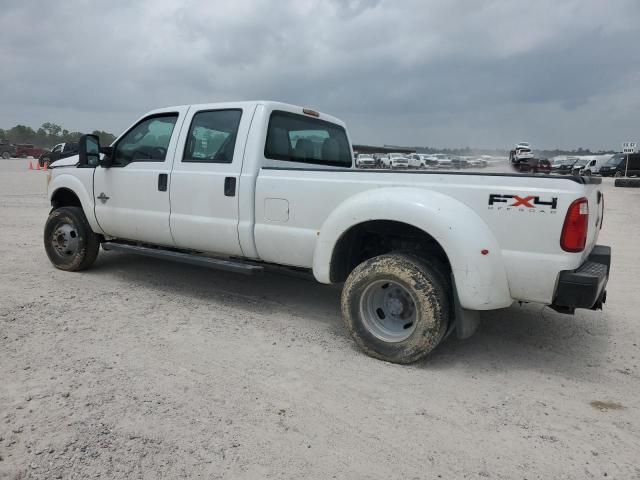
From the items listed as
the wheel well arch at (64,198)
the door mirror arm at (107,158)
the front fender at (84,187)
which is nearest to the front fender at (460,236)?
the door mirror arm at (107,158)

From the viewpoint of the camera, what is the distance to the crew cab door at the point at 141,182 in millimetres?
4852

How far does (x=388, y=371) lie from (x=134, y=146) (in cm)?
366

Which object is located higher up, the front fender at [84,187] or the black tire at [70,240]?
the front fender at [84,187]

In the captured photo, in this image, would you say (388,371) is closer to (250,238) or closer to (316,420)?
Result: (316,420)

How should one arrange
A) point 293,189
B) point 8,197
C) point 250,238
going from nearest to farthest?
point 293,189 < point 250,238 < point 8,197

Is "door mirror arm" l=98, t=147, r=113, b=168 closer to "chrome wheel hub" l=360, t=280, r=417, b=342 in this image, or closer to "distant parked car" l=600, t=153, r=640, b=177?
"chrome wheel hub" l=360, t=280, r=417, b=342

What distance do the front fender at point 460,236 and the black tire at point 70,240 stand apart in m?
3.86

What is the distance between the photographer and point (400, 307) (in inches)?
142

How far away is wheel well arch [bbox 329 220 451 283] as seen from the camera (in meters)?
3.67

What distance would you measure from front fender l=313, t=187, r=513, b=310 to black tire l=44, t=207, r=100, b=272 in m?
3.86

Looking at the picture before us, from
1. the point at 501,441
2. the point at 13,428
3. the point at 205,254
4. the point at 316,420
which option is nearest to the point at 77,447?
the point at 13,428

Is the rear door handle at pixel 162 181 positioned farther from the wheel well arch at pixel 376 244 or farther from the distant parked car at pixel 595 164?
the distant parked car at pixel 595 164

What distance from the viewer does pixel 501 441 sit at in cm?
256

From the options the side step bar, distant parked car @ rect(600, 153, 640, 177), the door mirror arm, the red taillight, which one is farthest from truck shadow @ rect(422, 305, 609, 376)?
distant parked car @ rect(600, 153, 640, 177)
